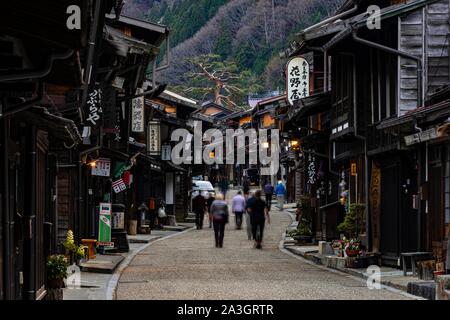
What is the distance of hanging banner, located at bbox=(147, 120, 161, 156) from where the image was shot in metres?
47.4

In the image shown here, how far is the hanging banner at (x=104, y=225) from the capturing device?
28.8 m

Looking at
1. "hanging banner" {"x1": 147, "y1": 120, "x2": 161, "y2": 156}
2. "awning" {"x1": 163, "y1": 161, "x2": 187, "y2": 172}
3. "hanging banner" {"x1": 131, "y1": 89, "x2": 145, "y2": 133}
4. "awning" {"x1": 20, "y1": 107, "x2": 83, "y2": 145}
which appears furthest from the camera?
"awning" {"x1": 163, "y1": 161, "x2": 187, "y2": 172}

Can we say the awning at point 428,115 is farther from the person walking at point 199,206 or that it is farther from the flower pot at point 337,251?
the person walking at point 199,206

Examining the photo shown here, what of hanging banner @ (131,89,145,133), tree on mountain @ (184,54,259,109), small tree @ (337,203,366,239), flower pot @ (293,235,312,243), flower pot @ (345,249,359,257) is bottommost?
flower pot @ (293,235,312,243)

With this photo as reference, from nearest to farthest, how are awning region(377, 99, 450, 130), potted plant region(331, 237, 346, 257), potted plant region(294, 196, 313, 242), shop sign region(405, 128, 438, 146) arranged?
shop sign region(405, 128, 438, 146) < awning region(377, 99, 450, 130) < potted plant region(331, 237, 346, 257) < potted plant region(294, 196, 313, 242)

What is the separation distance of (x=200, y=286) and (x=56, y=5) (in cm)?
1175

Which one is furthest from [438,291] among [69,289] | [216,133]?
[216,133]

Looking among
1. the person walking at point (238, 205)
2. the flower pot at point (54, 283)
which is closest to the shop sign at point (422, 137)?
the flower pot at point (54, 283)

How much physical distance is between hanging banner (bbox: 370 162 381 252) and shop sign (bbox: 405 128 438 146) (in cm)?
588

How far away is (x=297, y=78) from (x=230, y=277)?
1848 cm

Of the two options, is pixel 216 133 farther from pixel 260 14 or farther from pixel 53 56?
pixel 53 56

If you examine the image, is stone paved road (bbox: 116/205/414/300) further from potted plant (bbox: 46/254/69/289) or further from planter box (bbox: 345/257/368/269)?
potted plant (bbox: 46/254/69/289)

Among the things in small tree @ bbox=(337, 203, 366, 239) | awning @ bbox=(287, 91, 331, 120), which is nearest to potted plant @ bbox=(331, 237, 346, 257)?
small tree @ bbox=(337, 203, 366, 239)

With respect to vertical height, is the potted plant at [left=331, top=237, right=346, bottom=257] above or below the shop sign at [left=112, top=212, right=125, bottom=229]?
below
